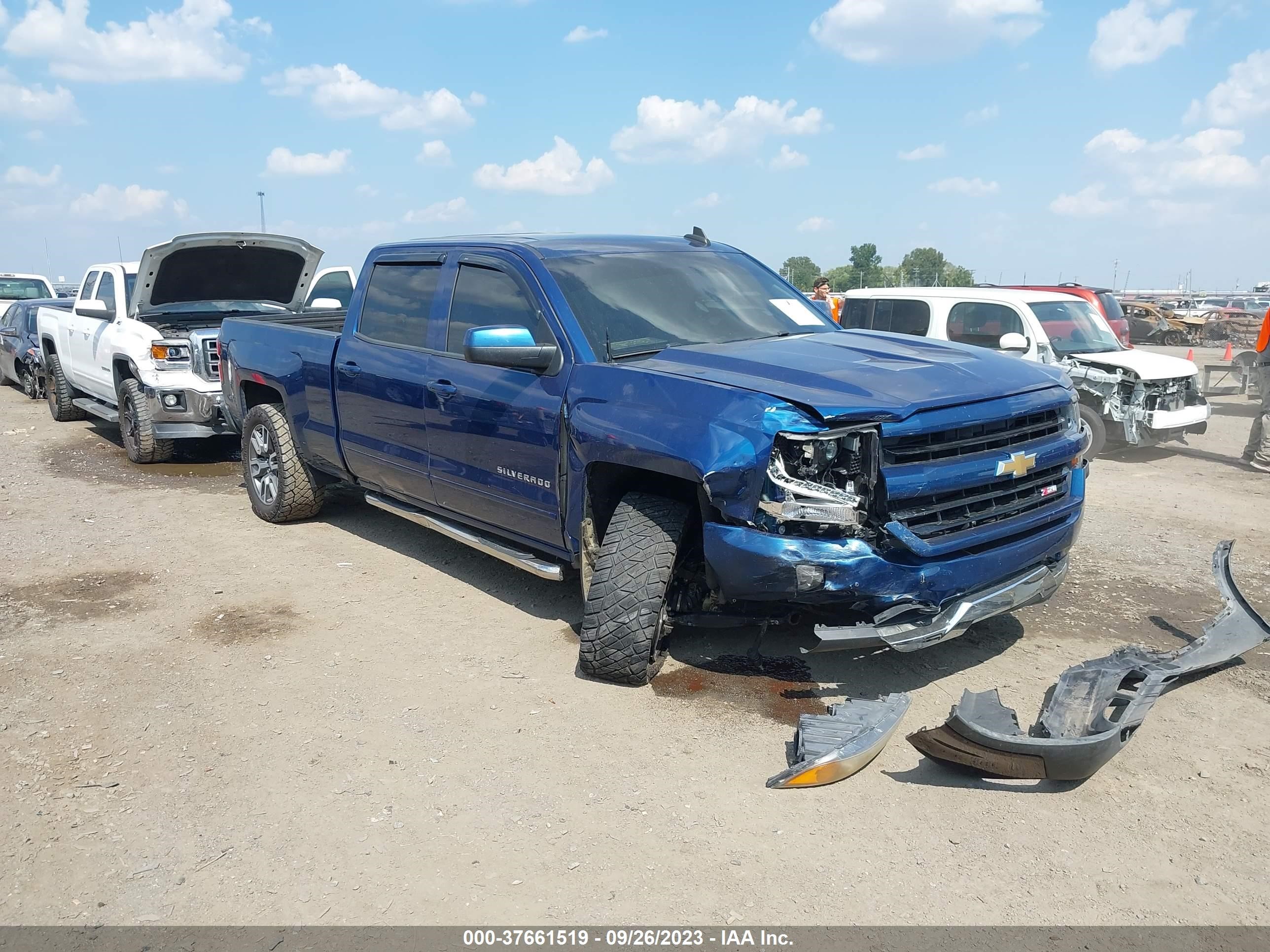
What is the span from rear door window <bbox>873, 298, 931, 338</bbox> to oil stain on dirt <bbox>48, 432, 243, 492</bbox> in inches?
273

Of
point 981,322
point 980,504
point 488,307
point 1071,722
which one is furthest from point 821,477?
point 981,322

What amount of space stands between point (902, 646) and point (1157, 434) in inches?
307

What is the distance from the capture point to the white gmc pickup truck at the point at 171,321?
360 inches

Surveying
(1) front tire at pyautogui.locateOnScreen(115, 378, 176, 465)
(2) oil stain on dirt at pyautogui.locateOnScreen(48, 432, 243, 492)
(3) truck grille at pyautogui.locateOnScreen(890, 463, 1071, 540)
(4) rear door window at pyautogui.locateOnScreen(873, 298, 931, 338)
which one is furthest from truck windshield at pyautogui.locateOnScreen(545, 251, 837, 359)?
(1) front tire at pyautogui.locateOnScreen(115, 378, 176, 465)

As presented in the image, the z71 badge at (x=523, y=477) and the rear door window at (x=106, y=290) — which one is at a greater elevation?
the rear door window at (x=106, y=290)

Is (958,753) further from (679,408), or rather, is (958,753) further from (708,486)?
(679,408)

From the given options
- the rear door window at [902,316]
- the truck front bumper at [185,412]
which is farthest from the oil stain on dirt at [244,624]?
the rear door window at [902,316]

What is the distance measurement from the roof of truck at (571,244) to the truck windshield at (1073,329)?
610 centimetres

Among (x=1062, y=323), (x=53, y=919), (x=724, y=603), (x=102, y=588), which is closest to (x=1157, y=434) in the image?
(x=1062, y=323)

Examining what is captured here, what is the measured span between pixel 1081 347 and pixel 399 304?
779 centimetres

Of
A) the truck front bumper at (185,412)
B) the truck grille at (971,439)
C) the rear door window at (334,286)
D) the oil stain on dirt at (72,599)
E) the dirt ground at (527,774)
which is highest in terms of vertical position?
the rear door window at (334,286)

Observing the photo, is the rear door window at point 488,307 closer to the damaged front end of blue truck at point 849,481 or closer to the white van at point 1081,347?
the damaged front end of blue truck at point 849,481

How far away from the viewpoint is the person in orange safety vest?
9.66 meters

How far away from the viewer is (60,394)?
484 inches
